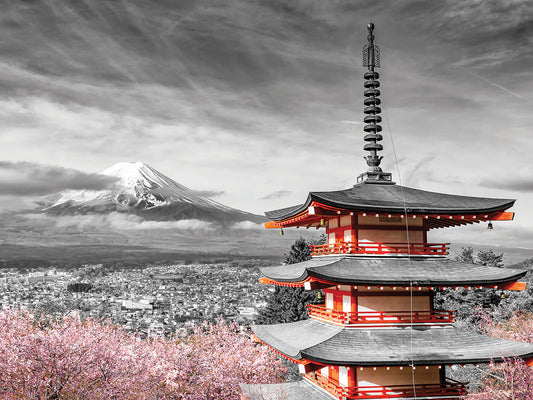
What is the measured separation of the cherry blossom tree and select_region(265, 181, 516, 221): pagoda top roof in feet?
44.1

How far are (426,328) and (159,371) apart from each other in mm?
19413

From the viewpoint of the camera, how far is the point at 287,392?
60.2 ft

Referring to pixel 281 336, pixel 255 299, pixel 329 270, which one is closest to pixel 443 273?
pixel 329 270

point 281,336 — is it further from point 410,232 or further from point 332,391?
point 410,232

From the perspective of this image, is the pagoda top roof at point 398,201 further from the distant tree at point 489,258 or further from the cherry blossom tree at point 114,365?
the distant tree at point 489,258

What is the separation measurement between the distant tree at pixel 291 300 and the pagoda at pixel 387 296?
98.4 ft

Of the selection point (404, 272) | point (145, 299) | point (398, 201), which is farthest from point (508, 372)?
point (145, 299)

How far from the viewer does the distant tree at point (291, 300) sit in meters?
48.4

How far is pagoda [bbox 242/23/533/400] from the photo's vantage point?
1504 centimetres

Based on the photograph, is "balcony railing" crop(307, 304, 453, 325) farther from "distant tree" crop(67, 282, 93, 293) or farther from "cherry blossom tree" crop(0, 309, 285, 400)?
"distant tree" crop(67, 282, 93, 293)

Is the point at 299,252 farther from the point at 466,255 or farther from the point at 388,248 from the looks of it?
the point at 388,248

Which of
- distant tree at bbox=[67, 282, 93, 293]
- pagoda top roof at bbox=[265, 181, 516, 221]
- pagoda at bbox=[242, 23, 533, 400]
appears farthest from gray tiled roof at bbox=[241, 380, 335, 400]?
distant tree at bbox=[67, 282, 93, 293]

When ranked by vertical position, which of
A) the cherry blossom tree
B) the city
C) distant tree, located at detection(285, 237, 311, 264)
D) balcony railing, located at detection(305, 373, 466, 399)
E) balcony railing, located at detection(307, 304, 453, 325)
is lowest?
the city

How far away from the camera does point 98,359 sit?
26.2 meters
